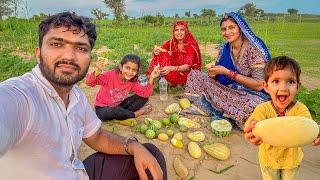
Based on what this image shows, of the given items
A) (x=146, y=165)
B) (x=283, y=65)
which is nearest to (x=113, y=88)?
(x=146, y=165)

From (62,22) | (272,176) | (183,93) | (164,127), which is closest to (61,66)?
(62,22)

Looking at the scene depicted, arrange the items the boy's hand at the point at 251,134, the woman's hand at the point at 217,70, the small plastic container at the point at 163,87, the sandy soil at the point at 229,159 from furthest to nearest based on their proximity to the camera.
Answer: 1. the small plastic container at the point at 163,87
2. the woman's hand at the point at 217,70
3. the sandy soil at the point at 229,159
4. the boy's hand at the point at 251,134

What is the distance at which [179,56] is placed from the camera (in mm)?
6117

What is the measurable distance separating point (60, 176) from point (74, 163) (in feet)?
0.53

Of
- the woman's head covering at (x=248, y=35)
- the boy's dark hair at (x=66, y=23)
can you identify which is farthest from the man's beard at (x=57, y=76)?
Answer: the woman's head covering at (x=248, y=35)

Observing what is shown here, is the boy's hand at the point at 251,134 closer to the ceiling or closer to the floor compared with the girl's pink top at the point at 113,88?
closer to the ceiling

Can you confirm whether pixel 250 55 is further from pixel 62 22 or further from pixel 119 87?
pixel 62 22

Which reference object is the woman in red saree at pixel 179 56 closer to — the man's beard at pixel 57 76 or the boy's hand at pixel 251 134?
the boy's hand at pixel 251 134

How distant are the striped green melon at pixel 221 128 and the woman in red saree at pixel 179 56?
1484mm

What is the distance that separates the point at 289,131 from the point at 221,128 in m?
2.25

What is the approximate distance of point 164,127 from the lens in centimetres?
475

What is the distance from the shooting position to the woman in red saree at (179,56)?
6.03 metres

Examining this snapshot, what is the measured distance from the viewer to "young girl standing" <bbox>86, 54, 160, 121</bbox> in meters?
4.76

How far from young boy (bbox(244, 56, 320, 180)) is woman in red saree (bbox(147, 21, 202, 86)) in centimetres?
322
